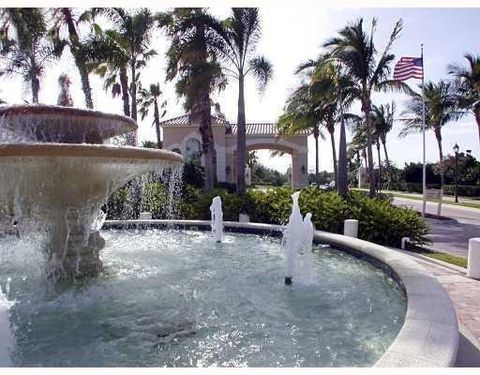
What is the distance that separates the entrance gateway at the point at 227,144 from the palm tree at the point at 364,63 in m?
12.4

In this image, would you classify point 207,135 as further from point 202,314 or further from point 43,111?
point 202,314

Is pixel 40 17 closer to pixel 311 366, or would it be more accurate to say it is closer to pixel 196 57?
pixel 196 57

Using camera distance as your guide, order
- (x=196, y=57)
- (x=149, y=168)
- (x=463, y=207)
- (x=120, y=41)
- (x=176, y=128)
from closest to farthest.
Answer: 1. (x=149, y=168)
2. (x=196, y=57)
3. (x=120, y=41)
4. (x=463, y=207)
5. (x=176, y=128)

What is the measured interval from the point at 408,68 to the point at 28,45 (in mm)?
17213

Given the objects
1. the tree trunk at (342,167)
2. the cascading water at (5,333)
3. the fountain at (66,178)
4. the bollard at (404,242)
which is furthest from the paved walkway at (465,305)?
the tree trunk at (342,167)

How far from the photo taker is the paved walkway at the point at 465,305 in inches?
162

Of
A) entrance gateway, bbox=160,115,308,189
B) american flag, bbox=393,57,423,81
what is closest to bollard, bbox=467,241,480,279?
american flag, bbox=393,57,423,81

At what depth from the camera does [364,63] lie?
726 inches

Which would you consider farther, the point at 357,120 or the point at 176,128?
the point at 176,128

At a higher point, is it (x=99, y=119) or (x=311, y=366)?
(x=99, y=119)

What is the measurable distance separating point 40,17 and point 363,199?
16385 mm

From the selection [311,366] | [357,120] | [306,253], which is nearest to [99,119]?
[306,253]

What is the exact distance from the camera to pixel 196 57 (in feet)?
56.4

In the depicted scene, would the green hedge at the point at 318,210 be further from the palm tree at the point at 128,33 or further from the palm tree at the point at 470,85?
the palm tree at the point at 470,85
